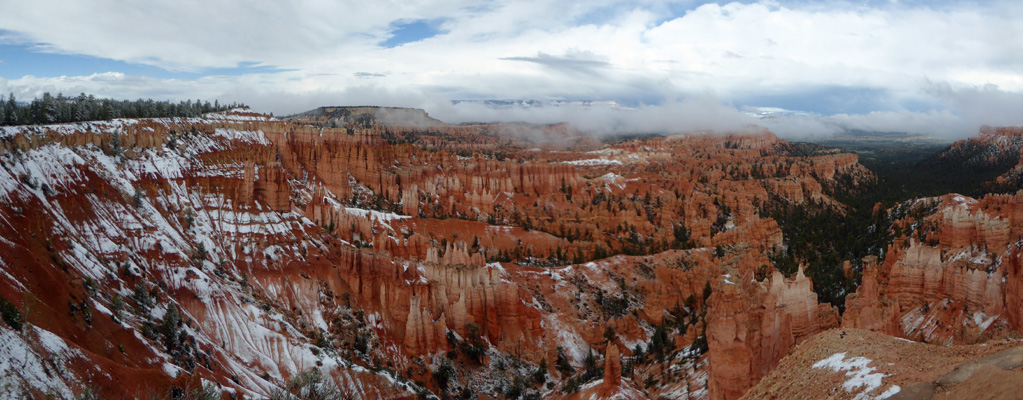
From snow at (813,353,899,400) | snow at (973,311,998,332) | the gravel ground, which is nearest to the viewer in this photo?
the gravel ground

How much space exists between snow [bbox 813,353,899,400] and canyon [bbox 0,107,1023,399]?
431 cm

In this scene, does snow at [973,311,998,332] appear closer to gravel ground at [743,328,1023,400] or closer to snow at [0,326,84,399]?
gravel ground at [743,328,1023,400]

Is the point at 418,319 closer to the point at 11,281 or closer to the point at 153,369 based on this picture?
the point at 153,369

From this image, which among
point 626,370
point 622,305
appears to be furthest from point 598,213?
point 626,370

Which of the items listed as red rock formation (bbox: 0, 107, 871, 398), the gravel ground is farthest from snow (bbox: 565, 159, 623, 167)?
the gravel ground

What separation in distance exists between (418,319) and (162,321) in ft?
59.9

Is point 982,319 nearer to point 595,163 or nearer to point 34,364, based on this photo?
point 34,364

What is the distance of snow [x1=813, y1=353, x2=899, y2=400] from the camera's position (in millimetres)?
17391

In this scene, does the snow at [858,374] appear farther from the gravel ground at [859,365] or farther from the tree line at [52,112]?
the tree line at [52,112]

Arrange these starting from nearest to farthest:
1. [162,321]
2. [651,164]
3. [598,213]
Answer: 1. [162,321]
2. [598,213]
3. [651,164]

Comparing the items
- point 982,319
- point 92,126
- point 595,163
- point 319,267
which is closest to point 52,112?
point 92,126

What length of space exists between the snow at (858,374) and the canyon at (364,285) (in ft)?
14.1

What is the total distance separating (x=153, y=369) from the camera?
27953 mm

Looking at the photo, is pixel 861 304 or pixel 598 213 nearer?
pixel 861 304
